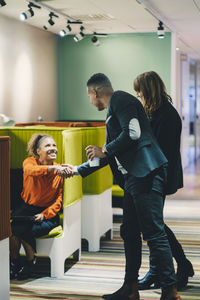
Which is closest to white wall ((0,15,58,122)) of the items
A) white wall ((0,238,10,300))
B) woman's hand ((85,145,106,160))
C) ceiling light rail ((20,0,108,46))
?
ceiling light rail ((20,0,108,46))

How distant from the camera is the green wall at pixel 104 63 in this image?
884cm

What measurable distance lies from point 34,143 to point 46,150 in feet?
0.43

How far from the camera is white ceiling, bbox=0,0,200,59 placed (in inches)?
252

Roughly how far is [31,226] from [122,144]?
1.31m

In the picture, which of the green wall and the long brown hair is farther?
the green wall

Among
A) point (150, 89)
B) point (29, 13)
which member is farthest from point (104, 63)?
point (150, 89)

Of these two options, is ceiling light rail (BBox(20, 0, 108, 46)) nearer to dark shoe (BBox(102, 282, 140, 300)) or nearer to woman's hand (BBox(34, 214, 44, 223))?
woman's hand (BBox(34, 214, 44, 223))

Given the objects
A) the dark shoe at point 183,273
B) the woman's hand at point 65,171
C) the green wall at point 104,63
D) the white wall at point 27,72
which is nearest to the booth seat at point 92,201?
the woman's hand at point 65,171

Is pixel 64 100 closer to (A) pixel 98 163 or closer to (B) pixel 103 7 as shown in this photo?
(B) pixel 103 7

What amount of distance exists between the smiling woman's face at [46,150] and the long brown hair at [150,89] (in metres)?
1.03

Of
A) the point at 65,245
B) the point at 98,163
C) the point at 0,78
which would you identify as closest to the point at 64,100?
the point at 0,78

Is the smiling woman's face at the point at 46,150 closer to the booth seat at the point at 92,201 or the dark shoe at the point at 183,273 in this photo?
the booth seat at the point at 92,201

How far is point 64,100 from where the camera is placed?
370 inches

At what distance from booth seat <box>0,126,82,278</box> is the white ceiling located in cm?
233
